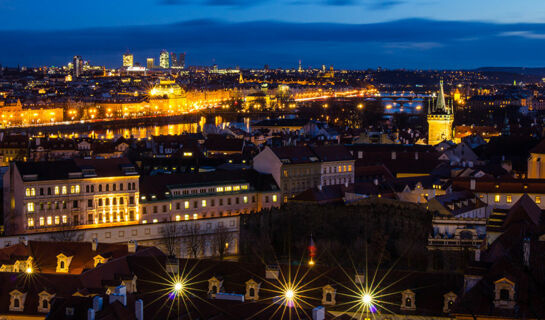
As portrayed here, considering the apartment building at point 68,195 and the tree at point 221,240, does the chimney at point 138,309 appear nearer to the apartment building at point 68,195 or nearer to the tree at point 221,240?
the tree at point 221,240

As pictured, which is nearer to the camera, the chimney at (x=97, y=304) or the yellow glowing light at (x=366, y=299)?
the chimney at (x=97, y=304)

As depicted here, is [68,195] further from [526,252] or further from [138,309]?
[526,252]

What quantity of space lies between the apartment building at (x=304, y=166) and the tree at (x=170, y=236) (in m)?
6.85

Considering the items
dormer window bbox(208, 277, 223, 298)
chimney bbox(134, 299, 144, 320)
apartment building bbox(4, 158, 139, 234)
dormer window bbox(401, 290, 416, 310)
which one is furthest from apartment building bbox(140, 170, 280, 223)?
chimney bbox(134, 299, 144, 320)

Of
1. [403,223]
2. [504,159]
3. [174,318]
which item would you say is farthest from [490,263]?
[504,159]

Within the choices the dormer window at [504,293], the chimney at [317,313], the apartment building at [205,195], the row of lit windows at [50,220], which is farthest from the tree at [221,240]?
the chimney at [317,313]

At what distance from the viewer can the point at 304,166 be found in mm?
35812

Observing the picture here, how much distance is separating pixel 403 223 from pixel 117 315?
610 inches

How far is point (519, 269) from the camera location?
45.9 ft

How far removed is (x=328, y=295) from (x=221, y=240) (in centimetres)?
1135

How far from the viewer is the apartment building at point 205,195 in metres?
30.1

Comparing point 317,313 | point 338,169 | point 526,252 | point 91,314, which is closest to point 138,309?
point 91,314

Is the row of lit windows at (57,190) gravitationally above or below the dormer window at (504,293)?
above

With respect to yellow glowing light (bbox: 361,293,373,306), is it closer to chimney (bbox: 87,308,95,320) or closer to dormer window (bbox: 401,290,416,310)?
dormer window (bbox: 401,290,416,310)
